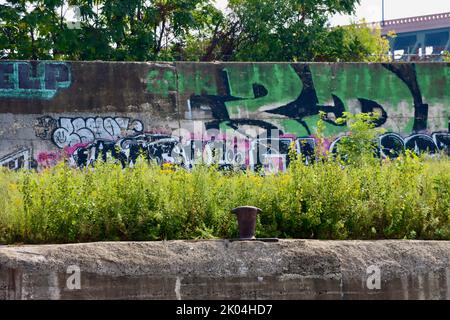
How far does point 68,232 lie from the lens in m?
8.08

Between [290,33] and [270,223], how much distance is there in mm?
19181

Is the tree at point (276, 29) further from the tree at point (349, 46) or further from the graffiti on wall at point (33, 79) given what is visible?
the graffiti on wall at point (33, 79)

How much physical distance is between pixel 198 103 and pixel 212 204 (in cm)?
799

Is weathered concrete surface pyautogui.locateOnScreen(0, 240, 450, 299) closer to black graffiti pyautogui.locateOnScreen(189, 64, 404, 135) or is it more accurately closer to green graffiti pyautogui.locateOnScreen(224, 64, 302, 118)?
black graffiti pyautogui.locateOnScreen(189, 64, 404, 135)

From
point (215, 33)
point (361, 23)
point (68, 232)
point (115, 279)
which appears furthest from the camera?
point (361, 23)

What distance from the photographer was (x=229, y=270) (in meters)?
7.61

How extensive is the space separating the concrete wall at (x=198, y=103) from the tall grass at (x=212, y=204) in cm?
674

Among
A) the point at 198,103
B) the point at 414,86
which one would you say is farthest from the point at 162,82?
the point at 414,86

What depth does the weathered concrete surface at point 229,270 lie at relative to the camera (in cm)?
736

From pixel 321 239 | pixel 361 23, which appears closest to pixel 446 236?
pixel 321 239

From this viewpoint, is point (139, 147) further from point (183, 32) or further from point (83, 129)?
point (183, 32)

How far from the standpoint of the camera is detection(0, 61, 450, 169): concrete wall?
15.7 m

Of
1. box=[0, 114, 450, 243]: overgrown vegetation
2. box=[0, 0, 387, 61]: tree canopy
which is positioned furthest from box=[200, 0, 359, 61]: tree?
box=[0, 114, 450, 243]: overgrown vegetation

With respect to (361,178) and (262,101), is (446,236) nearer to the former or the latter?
(361,178)
